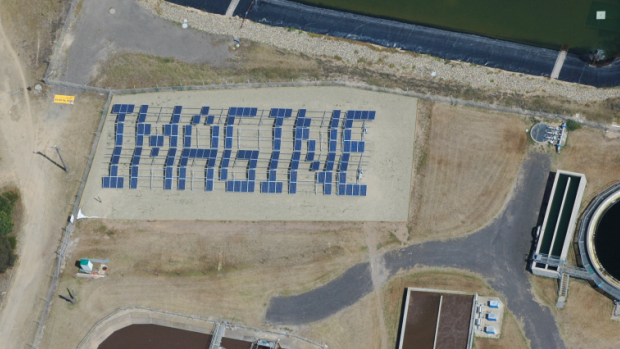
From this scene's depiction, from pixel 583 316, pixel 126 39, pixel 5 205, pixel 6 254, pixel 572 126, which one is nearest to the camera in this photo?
pixel 6 254

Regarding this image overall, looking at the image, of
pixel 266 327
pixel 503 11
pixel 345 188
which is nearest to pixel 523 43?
pixel 503 11

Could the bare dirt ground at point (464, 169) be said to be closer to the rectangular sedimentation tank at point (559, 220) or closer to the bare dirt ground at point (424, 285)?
the bare dirt ground at point (424, 285)

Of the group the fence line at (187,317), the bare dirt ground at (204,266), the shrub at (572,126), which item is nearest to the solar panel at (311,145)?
the bare dirt ground at (204,266)

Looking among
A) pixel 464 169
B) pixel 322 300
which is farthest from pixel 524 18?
pixel 322 300

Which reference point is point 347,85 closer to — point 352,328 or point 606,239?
point 352,328

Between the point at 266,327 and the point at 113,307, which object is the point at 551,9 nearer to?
the point at 266,327

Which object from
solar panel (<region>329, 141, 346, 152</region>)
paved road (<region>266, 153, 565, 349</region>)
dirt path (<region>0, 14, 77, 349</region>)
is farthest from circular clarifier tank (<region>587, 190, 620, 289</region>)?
dirt path (<region>0, 14, 77, 349</region>)
